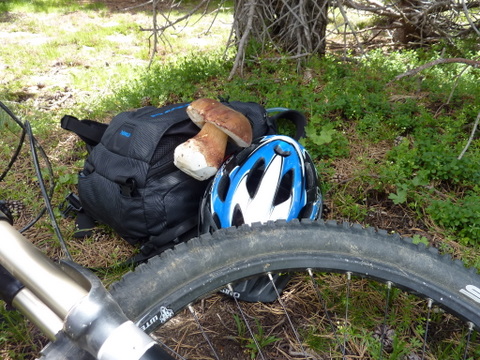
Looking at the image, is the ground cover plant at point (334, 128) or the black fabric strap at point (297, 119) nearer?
the ground cover plant at point (334, 128)

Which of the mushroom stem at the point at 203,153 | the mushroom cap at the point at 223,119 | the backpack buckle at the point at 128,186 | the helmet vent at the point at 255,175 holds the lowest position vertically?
the backpack buckle at the point at 128,186

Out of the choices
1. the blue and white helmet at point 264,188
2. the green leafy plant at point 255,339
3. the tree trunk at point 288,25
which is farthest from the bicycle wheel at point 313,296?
the tree trunk at point 288,25

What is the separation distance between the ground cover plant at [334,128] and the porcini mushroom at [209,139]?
2.05 feet

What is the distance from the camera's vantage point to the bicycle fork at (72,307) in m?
0.58

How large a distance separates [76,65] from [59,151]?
2.32 m

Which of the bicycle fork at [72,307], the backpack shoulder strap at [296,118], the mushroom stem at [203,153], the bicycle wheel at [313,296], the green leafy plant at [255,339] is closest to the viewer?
the bicycle fork at [72,307]

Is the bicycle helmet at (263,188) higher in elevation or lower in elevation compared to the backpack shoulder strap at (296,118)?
lower

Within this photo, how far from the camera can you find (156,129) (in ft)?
6.00

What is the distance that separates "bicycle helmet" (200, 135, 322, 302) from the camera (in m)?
1.73

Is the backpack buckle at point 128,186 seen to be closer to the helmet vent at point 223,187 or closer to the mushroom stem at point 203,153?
the mushroom stem at point 203,153

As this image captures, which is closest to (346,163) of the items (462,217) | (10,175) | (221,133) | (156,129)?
(462,217)

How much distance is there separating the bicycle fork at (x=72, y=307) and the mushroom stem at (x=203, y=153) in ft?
3.35

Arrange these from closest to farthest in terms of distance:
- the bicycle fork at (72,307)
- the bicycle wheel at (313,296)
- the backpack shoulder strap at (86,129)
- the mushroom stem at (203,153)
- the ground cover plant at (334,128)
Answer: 1. the bicycle fork at (72,307)
2. the bicycle wheel at (313,296)
3. the mushroom stem at (203,153)
4. the ground cover plant at (334,128)
5. the backpack shoulder strap at (86,129)

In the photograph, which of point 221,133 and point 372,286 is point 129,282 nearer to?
point 221,133
